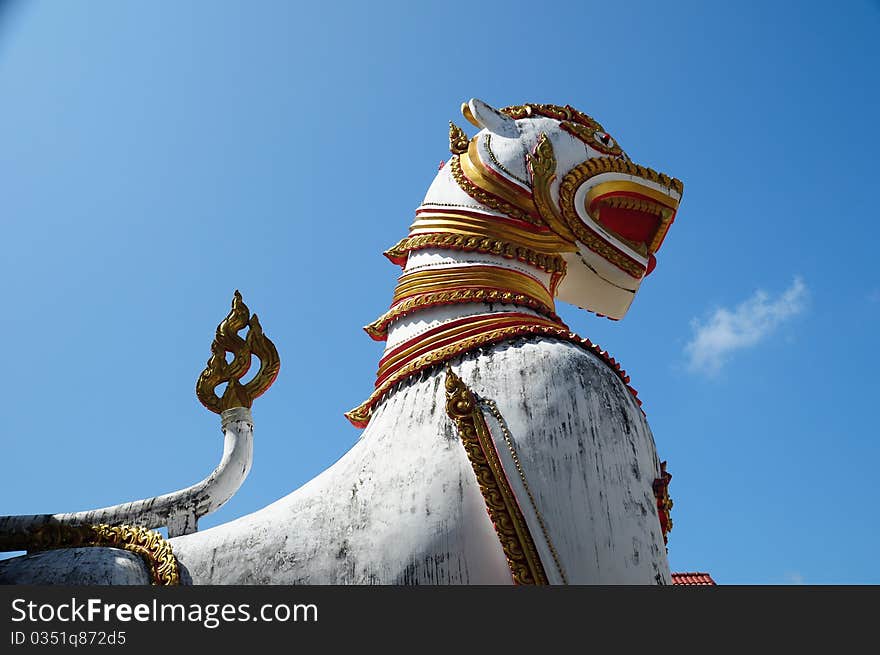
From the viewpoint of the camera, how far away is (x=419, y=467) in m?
4.93

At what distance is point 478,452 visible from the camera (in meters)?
4.84

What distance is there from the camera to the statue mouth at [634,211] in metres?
6.55

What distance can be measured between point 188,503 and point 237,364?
958 mm

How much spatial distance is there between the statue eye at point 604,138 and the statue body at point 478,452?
0.67 metres

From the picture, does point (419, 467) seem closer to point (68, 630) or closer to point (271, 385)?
point (271, 385)

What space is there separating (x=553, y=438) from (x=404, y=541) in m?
0.89

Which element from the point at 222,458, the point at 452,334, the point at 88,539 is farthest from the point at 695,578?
the point at 88,539

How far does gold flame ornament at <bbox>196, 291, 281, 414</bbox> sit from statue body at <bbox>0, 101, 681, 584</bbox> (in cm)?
24

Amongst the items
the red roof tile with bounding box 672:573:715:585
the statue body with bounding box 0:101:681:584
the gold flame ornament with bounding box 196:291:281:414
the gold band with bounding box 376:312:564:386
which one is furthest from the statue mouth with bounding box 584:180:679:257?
the red roof tile with bounding box 672:573:715:585

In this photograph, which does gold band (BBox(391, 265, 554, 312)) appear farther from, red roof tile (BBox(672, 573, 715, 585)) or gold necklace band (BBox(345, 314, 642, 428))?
red roof tile (BBox(672, 573, 715, 585))

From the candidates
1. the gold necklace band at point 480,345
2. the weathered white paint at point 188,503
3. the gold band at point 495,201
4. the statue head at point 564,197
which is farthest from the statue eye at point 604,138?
the weathered white paint at point 188,503

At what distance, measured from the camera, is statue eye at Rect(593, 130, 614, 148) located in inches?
270

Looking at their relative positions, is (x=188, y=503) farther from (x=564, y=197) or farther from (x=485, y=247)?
(x=564, y=197)

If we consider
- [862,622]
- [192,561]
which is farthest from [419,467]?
[862,622]
